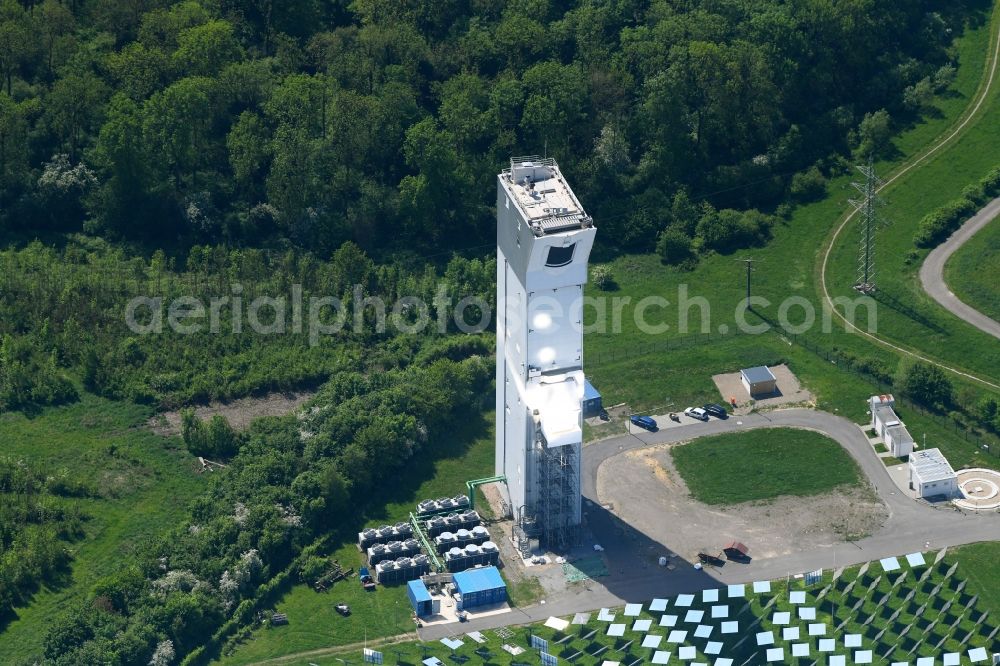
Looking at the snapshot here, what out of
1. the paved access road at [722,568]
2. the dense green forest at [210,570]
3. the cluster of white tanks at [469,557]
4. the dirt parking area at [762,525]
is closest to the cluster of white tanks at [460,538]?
the cluster of white tanks at [469,557]

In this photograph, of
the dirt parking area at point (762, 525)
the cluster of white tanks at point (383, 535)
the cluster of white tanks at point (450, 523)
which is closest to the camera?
the dirt parking area at point (762, 525)

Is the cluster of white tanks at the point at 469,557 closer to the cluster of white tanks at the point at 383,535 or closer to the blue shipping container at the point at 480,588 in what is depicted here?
the blue shipping container at the point at 480,588

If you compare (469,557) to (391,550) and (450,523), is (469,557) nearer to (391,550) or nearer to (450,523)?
(450,523)

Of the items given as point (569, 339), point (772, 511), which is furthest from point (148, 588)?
point (772, 511)

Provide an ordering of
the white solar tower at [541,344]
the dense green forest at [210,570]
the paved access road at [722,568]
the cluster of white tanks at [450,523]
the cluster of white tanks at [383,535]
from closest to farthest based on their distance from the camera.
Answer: the dense green forest at [210,570], the white solar tower at [541,344], the paved access road at [722,568], the cluster of white tanks at [383,535], the cluster of white tanks at [450,523]

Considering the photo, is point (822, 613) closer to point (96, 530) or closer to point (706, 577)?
point (706, 577)

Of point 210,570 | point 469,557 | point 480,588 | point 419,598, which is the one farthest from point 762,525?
point 210,570

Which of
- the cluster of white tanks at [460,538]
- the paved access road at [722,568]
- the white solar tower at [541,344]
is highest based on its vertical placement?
the white solar tower at [541,344]
